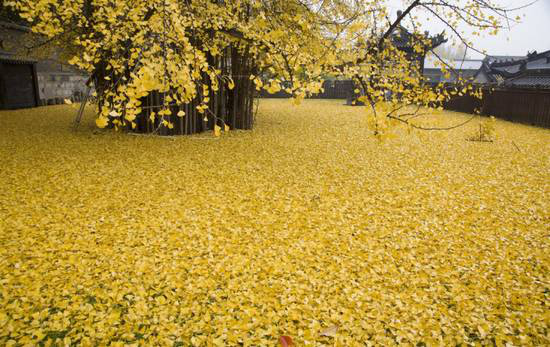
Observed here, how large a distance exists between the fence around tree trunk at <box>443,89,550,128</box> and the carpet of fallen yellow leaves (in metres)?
10.5

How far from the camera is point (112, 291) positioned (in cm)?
369

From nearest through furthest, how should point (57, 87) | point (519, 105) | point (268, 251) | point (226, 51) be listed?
point (268, 251) < point (226, 51) < point (519, 105) < point (57, 87)

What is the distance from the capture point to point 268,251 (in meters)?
4.64

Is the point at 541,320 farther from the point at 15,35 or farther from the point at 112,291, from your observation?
the point at 15,35

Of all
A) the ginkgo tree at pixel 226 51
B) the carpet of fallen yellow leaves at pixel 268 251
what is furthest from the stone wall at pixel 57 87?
the carpet of fallen yellow leaves at pixel 268 251

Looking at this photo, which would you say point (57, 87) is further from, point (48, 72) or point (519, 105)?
point (519, 105)

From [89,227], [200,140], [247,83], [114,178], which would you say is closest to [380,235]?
[89,227]

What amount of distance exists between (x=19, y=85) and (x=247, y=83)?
13.7 metres

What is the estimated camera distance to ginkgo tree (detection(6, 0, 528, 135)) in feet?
12.2

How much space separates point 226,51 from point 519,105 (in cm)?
1673

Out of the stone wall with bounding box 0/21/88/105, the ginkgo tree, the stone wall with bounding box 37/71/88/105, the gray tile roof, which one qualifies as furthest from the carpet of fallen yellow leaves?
the stone wall with bounding box 37/71/88/105

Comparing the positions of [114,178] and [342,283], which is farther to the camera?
[114,178]

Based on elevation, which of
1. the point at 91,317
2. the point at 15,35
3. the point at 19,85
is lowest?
the point at 91,317

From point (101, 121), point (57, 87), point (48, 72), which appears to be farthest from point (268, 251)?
point (57, 87)
